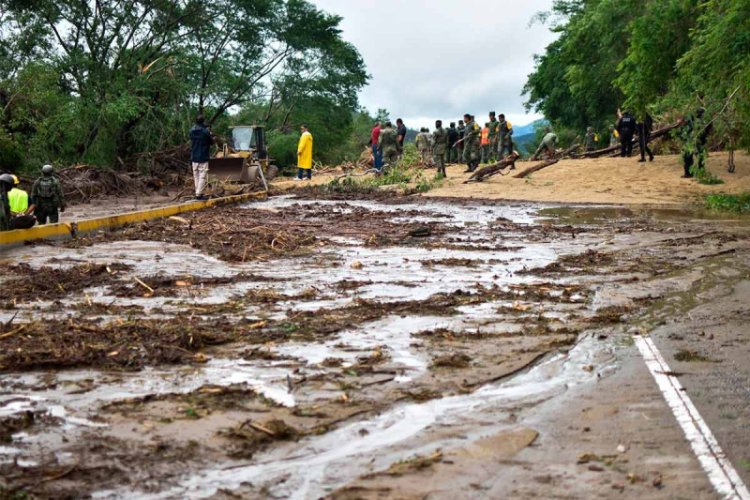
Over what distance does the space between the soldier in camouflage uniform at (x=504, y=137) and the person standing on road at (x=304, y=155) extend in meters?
7.07

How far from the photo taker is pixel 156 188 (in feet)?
99.7

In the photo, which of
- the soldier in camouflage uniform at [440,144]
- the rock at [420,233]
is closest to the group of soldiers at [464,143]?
the soldier in camouflage uniform at [440,144]

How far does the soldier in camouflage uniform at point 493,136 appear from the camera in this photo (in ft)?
108

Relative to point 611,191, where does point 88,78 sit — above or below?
above

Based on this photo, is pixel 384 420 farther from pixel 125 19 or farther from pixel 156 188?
pixel 125 19

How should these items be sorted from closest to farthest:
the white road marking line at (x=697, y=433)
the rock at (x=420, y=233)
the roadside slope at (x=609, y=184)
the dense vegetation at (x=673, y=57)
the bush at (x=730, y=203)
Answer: the white road marking line at (x=697, y=433), the rock at (x=420, y=233), the dense vegetation at (x=673, y=57), the bush at (x=730, y=203), the roadside slope at (x=609, y=184)

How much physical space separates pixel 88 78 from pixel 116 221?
1705cm

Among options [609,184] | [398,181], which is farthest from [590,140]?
[609,184]

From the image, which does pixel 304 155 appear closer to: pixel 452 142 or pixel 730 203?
pixel 452 142

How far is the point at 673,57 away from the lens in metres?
22.4

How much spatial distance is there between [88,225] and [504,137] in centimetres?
2049

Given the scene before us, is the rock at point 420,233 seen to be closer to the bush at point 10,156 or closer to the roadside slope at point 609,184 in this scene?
the roadside slope at point 609,184

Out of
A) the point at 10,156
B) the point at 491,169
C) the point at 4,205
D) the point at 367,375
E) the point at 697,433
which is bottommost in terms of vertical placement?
the point at 697,433

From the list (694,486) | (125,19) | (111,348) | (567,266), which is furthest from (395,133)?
(694,486)
